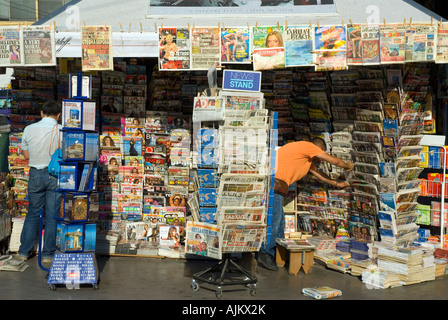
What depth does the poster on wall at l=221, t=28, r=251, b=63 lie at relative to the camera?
6.57 meters

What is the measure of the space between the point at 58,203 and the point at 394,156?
11.8 ft

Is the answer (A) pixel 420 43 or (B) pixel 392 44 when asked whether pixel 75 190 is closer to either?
(B) pixel 392 44

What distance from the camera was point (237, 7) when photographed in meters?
7.19

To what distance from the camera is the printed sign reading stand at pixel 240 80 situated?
592 cm

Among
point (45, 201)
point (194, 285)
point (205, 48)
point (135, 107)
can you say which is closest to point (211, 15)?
point (205, 48)

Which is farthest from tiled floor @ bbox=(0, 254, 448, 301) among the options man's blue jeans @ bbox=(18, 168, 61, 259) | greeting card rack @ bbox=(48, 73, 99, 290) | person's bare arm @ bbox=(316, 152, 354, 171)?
person's bare arm @ bbox=(316, 152, 354, 171)

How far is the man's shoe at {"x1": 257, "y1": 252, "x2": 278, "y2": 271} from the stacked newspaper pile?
1.16 meters

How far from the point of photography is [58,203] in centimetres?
622

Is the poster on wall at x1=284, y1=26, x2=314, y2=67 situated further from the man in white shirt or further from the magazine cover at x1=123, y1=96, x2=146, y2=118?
the man in white shirt

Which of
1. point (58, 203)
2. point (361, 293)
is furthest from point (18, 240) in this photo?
point (361, 293)

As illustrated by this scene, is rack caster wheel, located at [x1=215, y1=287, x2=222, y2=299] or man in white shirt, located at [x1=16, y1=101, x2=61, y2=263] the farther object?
man in white shirt, located at [x1=16, y1=101, x2=61, y2=263]

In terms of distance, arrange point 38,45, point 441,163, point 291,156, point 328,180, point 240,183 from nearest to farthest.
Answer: point 240,183
point 38,45
point 291,156
point 441,163
point 328,180

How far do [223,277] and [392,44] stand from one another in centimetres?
294

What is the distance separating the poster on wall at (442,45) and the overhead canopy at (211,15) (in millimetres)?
324
